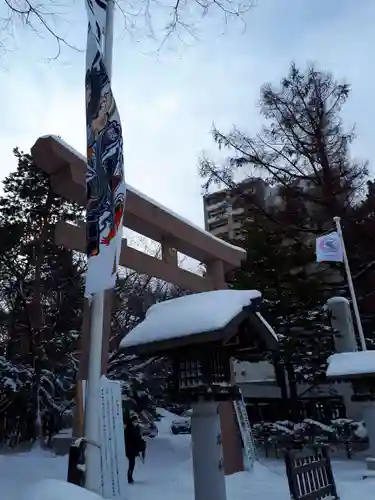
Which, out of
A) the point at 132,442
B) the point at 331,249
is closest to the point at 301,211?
the point at 331,249

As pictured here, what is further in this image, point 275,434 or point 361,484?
point 275,434

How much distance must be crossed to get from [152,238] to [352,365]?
5.08 metres

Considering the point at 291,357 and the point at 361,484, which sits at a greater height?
the point at 291,357

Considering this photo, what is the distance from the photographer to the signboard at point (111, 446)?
596 cm

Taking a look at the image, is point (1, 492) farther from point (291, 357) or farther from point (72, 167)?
point (291, 357)

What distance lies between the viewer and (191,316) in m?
4.41

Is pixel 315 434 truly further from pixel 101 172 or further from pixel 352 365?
pixel 101 172

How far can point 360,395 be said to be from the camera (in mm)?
9945

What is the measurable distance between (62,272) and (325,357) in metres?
8.75

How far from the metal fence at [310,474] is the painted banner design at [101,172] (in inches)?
107

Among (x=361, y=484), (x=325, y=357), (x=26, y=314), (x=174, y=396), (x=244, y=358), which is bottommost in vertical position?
(x=361, y=484)

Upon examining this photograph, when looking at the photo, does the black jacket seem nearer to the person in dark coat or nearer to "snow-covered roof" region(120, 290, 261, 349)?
the person in dark coat

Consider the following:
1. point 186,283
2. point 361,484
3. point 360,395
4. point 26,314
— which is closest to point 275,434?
point 360,395

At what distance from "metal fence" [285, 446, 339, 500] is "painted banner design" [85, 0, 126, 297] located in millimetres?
2714
